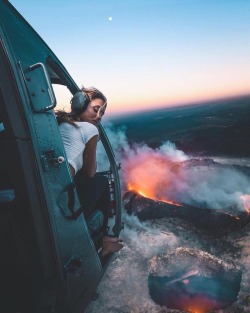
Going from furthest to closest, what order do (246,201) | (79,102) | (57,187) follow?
1. (246,201)
2. (79,102)
3. (57,187)

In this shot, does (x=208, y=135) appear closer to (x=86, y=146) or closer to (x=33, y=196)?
(x=86, y=146)

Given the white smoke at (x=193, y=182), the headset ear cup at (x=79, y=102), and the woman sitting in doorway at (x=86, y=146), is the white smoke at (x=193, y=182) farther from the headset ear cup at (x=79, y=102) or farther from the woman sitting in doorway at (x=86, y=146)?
the headset ear cup at (x=79, y=102)

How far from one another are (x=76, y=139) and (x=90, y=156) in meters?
0.24

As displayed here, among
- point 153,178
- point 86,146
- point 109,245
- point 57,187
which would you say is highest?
point 86,146

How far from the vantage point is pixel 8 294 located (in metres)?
1.86

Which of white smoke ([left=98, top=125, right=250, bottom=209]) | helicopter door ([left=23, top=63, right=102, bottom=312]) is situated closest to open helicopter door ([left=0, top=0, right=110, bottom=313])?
helicopter door ([left=23, top=63, right=102, bottom=312])

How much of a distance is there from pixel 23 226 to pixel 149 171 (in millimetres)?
9534

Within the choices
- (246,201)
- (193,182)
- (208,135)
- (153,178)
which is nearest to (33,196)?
(246,201)

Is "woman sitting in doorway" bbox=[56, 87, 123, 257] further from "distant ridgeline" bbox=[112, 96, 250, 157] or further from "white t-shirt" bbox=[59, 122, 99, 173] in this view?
"distant ridgeline" bbox=[112, 96, 250, 157]

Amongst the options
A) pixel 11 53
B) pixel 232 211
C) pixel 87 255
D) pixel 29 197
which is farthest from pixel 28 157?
pixel 232 211

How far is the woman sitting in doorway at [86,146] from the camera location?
2.10m

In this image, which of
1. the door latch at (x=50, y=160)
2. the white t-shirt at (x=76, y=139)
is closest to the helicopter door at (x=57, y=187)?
the door latch at (x=50, y=160)

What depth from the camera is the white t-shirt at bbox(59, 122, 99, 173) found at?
205 centimetres

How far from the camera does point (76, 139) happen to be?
2098mm
